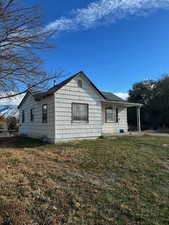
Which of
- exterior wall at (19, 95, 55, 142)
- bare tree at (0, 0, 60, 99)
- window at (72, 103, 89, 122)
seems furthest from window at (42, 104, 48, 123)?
bare tree at (0, 0, 60, 99)

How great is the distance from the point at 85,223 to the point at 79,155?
3.94m

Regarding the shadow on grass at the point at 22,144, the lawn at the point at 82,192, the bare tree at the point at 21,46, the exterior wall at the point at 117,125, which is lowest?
the lawn at the point at 82,192

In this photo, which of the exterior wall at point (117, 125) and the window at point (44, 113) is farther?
the exterior wall at point (117, 125)

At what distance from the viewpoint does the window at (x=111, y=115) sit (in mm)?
13076

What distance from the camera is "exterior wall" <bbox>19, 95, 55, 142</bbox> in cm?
955

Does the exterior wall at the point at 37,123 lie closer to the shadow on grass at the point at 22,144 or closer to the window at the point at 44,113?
the window at the point at 44,113

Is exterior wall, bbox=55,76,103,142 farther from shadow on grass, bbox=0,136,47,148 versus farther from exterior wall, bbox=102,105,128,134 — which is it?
exterior wall, bbox=102,105,128,134

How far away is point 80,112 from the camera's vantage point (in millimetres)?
10344

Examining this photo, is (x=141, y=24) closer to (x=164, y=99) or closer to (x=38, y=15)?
(x=38, y=15)

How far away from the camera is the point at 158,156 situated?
693cm

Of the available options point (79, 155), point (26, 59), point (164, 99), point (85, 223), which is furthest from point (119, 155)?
point (164, 99)

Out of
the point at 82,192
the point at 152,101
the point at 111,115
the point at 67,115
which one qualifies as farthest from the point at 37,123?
the point at 152,101

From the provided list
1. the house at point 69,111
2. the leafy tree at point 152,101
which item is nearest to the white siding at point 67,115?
the house at point 69,111

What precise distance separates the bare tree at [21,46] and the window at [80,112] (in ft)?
16.9
